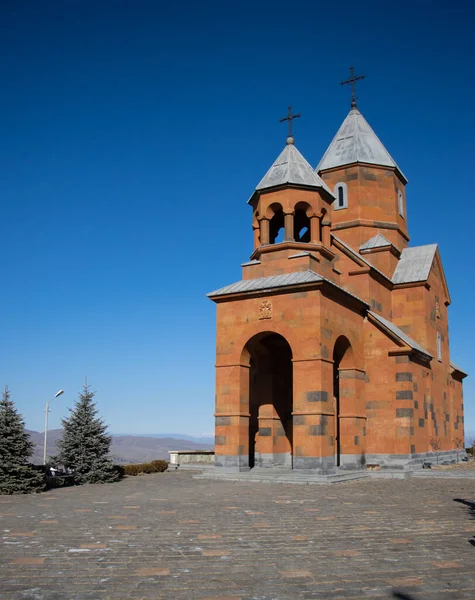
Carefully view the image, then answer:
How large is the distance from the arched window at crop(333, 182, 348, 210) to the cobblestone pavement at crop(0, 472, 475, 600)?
15209mm

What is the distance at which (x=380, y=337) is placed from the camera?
20906 mm

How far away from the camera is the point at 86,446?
666 inches

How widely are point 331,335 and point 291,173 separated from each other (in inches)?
238

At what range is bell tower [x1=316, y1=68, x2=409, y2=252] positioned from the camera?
2533 centimetres

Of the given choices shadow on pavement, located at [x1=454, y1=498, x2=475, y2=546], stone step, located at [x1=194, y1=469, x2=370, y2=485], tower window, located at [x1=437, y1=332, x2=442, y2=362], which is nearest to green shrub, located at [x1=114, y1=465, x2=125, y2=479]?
stone step, located at [x1=194, y1=469, x2=370, y2=485]

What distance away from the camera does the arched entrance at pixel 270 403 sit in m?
20.7

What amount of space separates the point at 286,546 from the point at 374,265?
18.1 m

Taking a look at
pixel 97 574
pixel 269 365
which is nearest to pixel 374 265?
pixel 269 365

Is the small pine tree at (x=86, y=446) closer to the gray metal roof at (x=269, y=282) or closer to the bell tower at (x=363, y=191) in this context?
the gray metal roof at (x=269, y=282)

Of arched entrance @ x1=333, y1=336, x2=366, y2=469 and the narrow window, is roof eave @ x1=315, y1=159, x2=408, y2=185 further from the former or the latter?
arched entrance @ x1=333, y1=336, x2=366, y2=469

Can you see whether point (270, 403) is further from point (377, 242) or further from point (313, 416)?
point (377, 242)

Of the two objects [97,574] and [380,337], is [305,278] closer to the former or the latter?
[380,337]

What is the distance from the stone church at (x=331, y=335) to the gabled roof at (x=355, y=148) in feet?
0.36

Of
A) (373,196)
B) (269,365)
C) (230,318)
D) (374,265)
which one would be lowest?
(269,365)
